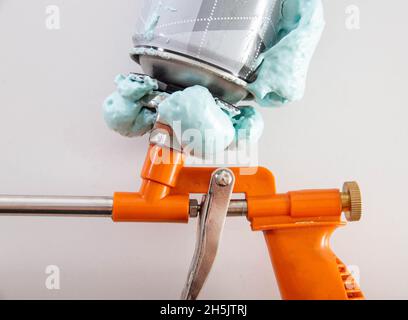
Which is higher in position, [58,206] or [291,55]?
[291,55]

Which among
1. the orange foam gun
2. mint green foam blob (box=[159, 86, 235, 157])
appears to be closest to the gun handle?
the orange foam gun

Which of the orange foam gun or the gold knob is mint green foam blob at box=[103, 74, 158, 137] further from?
the gold knob

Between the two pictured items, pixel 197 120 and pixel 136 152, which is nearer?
pixel 197 120

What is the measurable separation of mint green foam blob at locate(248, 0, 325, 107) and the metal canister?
1 cm

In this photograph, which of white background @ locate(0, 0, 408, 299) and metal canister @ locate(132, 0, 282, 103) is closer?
metal canister @ locate(132, 0, 282, 103)

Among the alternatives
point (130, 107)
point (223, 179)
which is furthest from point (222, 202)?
point (130, 107)

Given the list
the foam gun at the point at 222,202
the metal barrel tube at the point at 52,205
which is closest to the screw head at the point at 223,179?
the foam gun at the point at 222,202

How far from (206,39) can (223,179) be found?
139 mm

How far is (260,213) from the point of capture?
1.56ft

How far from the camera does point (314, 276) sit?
0.47 metres

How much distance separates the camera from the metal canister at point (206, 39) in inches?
16.1

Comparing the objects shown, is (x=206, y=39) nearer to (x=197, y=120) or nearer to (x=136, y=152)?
(x=197, y=120)

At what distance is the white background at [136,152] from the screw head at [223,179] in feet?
0.67

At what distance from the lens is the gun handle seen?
1.54ft
